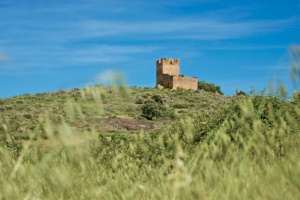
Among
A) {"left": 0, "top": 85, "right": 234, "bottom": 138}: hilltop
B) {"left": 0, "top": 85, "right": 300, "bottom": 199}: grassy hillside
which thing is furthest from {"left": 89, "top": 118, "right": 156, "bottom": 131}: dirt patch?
{"left": 0, "top": 85, "right": 300, "bottom": 199}: grassy hillside

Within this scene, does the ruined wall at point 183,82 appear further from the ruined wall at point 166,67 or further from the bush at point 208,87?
the bush at point 208,87

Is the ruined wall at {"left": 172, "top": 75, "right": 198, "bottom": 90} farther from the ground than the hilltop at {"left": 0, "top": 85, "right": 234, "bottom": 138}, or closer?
farther from the ground

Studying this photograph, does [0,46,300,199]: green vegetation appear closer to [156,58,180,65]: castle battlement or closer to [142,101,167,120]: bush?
[142,101,167,120]: bush

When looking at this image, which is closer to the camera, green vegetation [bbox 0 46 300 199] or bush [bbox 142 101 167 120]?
green vegetation [bbox 0 46 300 199]

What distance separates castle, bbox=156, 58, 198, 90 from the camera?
79.5m

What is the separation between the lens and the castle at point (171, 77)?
Answer: 79.5m

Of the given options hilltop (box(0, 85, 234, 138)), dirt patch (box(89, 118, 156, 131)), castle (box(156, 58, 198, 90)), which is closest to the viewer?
hilltop (box(0, 85, 234, 138))

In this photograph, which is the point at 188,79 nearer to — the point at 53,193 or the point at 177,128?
the point at 177,128

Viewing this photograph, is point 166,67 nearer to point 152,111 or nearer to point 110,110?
point 110,110

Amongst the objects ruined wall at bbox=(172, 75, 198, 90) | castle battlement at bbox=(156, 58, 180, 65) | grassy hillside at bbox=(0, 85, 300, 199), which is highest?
castle battlement at bbox=(156, 58, 180, 65)

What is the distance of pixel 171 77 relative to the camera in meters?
79.9

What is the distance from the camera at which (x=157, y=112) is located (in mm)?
42500

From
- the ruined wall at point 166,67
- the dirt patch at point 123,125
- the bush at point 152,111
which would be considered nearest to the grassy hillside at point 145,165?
the dirt patch at point 123,125

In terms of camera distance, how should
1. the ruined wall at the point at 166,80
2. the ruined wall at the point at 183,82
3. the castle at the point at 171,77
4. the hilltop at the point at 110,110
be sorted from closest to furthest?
the hilltop at the point at 110,110 < the ruined wall at the point at 183,82 < the castle at the point at 171,77 < the ruined wall at the point at 166,80
